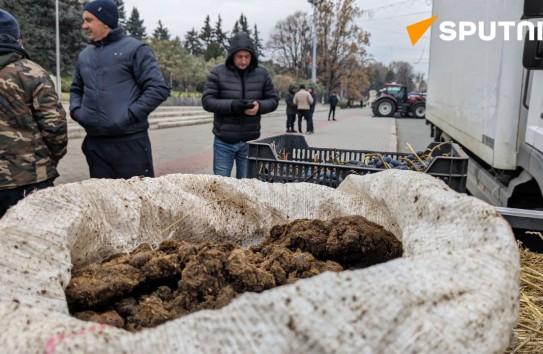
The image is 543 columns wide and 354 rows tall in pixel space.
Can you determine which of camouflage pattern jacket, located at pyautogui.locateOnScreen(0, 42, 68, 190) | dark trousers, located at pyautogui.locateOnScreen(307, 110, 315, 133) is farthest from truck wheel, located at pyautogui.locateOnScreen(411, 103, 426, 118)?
camouflage pattern jacket, located at pyautogui.locateOnScreen(0, 42, 68, 190)

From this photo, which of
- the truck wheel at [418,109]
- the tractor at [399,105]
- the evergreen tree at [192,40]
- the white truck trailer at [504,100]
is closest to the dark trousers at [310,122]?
the white truck trailer at [504,100]

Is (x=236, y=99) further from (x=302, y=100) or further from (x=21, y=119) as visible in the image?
(x=302, y=100)

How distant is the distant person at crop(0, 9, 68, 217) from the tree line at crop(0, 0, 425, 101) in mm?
15861

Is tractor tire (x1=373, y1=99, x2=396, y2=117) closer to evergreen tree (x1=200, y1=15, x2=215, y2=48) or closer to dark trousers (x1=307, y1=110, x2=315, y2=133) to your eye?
dark trousers (x1=307, y1=110, x2=315, y2=133)

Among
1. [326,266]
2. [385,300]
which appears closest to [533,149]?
[326,266]

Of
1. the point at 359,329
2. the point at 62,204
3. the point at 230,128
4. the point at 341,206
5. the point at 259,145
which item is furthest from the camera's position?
the point at 230,128

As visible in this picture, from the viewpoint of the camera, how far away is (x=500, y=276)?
1.11m

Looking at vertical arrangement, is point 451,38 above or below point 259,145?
above

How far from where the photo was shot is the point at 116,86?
3.79 metres

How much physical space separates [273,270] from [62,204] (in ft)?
2.31

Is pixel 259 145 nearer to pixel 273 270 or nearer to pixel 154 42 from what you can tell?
pixel 273 270

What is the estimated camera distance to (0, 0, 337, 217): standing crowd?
10.7 ft

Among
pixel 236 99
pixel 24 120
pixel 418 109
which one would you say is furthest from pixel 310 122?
pixel 418 109

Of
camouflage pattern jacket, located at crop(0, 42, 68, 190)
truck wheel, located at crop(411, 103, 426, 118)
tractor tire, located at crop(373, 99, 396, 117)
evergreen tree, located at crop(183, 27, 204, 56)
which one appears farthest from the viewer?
evergreen tree, located at crop(183, 27, 204, 56)
